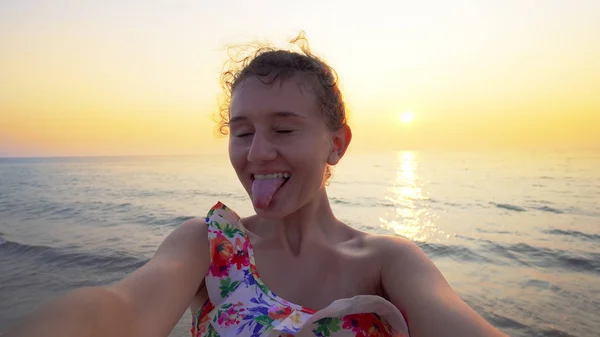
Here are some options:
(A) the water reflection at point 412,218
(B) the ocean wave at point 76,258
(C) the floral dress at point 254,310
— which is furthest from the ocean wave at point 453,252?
(C) the floral dress at point 254,310

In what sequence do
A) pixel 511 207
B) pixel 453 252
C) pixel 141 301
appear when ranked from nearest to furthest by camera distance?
1. pixel 141 301
2. pixel 453 252
3. pixel 511 207

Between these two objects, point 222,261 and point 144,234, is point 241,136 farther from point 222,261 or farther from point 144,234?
point 144,234

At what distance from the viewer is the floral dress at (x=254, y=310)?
1.53 meters

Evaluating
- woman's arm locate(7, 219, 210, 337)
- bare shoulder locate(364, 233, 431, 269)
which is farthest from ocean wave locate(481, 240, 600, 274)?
woman's arm locate(7, 219, 210, 337)

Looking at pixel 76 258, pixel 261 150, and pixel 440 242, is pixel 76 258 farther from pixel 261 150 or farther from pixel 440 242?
pixel 440 242

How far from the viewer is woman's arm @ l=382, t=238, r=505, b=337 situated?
1.39 m

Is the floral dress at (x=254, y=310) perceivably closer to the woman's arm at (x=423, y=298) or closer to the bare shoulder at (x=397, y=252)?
the woman's arm at (x=423, y=298)

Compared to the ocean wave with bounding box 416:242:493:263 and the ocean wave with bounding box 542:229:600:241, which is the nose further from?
the ocean wave with bounding box 542:229:600:241

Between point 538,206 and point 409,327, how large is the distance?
510 inches

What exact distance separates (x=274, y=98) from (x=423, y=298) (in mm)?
1112

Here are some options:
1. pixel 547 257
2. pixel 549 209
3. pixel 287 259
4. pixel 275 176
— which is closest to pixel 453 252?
pixel 547 257

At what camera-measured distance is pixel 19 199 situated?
14719 mm

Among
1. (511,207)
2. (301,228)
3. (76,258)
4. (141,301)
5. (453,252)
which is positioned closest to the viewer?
(141,301)

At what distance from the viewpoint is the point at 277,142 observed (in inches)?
72.3
